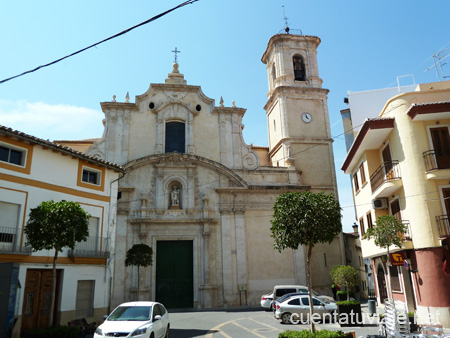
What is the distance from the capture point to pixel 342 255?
91.0 feet

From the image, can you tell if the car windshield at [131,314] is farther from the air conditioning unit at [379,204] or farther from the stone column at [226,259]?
the stone column at [226,259]

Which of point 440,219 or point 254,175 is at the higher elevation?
point 254,175

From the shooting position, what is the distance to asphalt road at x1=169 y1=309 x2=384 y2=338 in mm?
14258

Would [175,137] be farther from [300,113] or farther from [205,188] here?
[300,113]

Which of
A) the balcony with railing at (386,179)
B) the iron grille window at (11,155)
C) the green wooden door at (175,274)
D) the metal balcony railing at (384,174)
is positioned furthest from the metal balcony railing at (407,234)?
the iron grille window at (11,155)

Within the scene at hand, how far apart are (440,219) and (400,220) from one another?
2064 mm

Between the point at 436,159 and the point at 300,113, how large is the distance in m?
16.5

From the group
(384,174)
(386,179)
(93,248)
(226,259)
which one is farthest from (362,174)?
(93,248)

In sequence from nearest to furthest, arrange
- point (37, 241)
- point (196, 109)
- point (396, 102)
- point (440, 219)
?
1. point (37, 241)
2. point (440, 219)
3. point (396, 102)
4. point (196, 109)

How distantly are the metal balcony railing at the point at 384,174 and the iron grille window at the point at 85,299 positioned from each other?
14.7m

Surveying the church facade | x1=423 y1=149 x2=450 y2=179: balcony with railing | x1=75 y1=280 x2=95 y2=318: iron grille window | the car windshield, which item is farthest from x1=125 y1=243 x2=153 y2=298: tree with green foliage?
x1=423 y1=149 x2=450 y2=179: balcony with railing

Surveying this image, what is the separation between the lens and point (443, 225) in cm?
1473

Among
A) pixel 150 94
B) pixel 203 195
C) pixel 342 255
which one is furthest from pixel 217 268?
pixel 150 94

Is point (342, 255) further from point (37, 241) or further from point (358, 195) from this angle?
point (37, 241)
